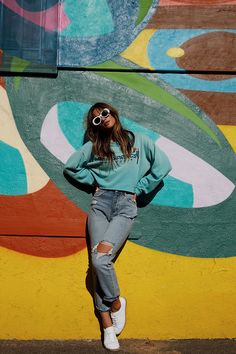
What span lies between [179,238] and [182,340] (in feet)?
2.70

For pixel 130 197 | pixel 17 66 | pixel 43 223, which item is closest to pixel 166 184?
pixel 130 197

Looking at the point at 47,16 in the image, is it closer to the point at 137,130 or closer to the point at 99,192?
the point at 137,130

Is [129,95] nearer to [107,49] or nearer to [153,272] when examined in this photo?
[107,49]

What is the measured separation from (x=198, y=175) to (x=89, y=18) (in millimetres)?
1529

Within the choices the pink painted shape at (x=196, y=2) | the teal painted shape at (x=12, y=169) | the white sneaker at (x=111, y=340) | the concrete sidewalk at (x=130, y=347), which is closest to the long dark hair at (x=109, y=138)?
the teal painted shape at (x=12, y=169)

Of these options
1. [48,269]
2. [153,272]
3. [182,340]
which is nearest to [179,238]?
[153,272]

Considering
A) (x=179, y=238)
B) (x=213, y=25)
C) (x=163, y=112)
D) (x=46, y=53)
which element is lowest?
(x=179, y=238)

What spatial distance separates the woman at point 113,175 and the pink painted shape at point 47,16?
764 mm

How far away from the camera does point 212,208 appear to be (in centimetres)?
420

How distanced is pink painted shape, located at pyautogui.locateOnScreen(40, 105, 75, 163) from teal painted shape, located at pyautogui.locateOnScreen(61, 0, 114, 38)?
0.64 m

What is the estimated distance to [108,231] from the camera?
3953 millimetres

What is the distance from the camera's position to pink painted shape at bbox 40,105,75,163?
4223 millimetres

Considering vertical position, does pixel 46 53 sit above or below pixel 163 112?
above

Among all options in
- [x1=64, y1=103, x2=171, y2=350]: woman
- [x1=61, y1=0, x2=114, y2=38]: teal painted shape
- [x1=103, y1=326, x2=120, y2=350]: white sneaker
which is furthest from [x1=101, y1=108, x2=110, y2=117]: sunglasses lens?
[x1=103, y1=326, x2=120, y2=350]: white sneaker
